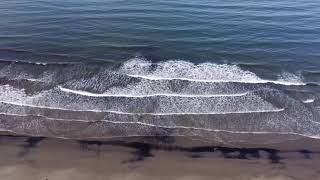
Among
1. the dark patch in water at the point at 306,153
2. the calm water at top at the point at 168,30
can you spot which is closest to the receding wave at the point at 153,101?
the dark patch in water at the point at 306,153

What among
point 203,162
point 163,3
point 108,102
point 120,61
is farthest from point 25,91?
point 163,3

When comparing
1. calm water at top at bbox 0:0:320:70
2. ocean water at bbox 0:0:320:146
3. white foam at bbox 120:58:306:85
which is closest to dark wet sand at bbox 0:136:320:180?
ocean water at bbox 0:0:320:146

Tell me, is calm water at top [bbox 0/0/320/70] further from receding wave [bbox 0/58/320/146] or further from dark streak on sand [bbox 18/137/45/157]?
dark streak on sand [bbox 18/137/45/157]

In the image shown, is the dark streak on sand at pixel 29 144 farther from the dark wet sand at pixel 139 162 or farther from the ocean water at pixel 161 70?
the ocean water at pixel 161 70

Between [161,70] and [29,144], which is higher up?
[161,70]

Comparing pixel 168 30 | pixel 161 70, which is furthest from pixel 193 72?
pixel 168 30

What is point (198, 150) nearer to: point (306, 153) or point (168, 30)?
point (306, 153)
